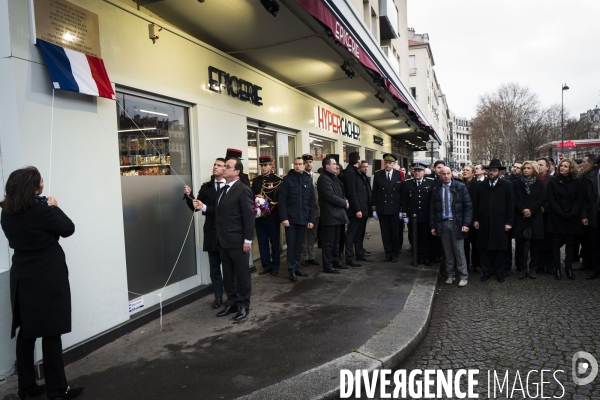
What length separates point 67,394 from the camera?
3.30 metres

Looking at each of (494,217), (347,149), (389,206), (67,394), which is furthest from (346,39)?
(347,149)

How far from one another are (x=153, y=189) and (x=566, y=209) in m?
6.62

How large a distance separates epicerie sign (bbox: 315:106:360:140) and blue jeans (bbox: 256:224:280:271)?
187 inches

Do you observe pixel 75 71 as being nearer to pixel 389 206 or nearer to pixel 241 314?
pixel 241 314

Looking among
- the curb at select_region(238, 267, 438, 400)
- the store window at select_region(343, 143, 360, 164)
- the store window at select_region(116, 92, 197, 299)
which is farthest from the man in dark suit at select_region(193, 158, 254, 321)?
the store window at select_region(343, 143, 360, 164)

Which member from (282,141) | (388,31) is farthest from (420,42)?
(282,141)

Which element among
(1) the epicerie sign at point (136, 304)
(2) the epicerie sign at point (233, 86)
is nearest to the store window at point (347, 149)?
(2) the epicerie sign at point (233, 86)

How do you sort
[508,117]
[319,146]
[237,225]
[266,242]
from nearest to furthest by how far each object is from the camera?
[237,225] < [266,242] < [319,146] < [508,117]

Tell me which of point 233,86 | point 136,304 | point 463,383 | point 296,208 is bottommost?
point 463,383

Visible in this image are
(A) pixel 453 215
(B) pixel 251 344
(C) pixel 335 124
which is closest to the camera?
(B) pixel 251 344

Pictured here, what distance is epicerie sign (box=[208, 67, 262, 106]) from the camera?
6.49 meters

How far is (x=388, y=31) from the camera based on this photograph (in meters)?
19.7

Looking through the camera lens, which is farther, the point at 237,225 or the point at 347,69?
the point at 347,69

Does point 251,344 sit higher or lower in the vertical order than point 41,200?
lower
